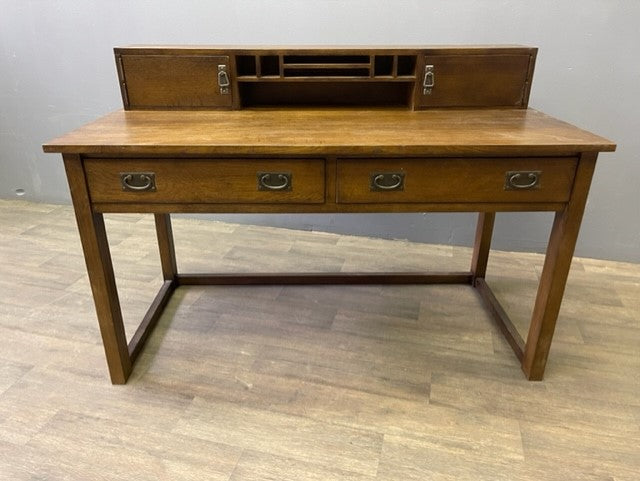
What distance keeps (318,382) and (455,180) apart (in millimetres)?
761

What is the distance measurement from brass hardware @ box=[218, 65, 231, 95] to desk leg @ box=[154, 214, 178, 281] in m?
0.61

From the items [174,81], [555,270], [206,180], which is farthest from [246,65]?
[555,270]

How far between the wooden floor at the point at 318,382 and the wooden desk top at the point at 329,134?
751 mm

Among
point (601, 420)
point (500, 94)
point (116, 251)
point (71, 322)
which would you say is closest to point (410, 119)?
point (500, 94)

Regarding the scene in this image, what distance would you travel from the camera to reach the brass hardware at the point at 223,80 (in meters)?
1.58

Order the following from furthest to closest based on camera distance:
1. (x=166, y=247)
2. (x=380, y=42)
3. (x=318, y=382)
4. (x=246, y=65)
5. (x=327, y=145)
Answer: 1. (x=380, y=42)
2. (x=166, y=247)
3. (x=246, y=65)
4. (x=318, y=382)
5. (x=327, y=145)

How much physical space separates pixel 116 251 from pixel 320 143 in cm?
158

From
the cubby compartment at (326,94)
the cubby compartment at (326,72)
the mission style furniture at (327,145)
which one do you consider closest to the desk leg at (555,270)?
the mission style furniture at (327,145)

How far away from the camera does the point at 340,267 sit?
2.26m

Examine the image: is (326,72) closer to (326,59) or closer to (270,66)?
(326,59)

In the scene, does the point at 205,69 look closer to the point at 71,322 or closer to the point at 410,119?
the point at 410,119

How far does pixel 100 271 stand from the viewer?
139 cm

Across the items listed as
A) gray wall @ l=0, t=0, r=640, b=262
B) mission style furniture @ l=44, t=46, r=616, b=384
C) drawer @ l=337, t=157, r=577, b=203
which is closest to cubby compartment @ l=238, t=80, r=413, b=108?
mission style furniture @ l=44, t=46, r=616, b=384

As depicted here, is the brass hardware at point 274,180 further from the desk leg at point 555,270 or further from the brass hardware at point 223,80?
the desk leg at point 555,270
